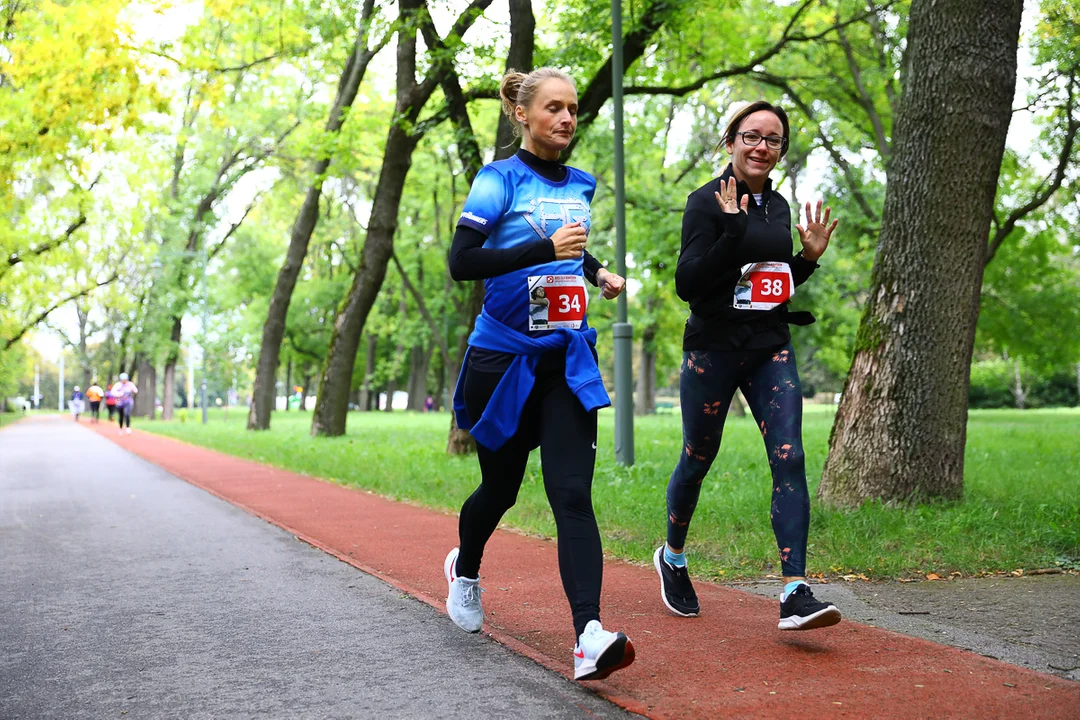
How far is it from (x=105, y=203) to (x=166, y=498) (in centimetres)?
2435

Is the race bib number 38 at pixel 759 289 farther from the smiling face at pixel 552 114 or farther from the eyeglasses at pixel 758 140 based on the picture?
the smiling face at pixel 552 114

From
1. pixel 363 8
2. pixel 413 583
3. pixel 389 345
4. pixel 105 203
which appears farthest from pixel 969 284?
pixel 389 345

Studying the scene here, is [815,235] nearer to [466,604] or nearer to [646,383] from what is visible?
[466,604]

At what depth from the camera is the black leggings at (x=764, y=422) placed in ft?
13.8

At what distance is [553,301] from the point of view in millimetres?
3785

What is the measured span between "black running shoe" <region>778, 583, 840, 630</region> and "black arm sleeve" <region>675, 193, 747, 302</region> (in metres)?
1.26

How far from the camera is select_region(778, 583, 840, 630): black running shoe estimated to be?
3918 mm

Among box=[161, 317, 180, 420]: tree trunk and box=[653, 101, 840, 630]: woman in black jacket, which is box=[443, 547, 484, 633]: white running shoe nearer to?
box=[653, 101, 840, 630]: woman in black jacket

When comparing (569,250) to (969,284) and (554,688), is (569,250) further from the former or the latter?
(969,284)

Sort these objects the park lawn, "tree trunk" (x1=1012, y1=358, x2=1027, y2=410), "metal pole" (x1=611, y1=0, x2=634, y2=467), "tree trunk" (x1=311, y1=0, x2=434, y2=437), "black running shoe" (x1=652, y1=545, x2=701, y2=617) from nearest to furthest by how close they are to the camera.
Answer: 1. "black running shoe" (x1=652, y1=545, x2=701, y2=617)
2. the park lawn
3. "metal pole" (x1=611, y1=0, x2=634, y2=467)
4. "tree trunk" (x1=311, y1=0, x2=434, y2=437)
5. "tree trunk" (x1=1012, y1=358, x2=1027, y2=410)

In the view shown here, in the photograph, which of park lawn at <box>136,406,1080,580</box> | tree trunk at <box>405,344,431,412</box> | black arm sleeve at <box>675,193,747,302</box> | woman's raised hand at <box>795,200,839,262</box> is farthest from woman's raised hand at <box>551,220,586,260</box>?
tree trunk at <box>405,344,431,412</box>

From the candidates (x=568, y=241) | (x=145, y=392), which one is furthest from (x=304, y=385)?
(x=568, y=241)

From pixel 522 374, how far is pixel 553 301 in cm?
29

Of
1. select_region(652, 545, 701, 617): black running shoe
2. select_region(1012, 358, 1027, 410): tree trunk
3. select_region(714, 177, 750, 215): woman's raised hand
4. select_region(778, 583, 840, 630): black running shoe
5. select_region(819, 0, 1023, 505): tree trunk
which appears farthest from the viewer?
select_region(1012, 358, 1027, 410): tree trunk
